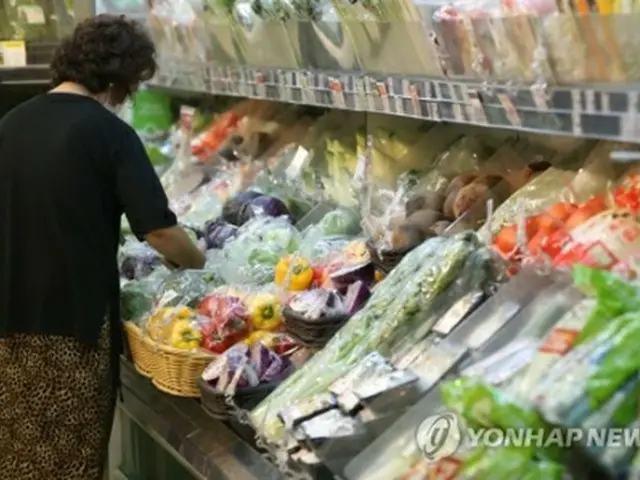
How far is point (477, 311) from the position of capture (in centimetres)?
159

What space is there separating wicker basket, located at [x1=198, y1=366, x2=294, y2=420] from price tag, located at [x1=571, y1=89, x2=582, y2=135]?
0.73 metres

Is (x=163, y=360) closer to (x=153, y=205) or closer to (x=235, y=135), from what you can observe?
(x=153, y=205)

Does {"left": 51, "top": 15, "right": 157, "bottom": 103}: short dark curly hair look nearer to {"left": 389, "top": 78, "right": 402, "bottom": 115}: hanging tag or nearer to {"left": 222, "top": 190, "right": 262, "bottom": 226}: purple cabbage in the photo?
{"left": 222, "top": 190, "right": 262, "bottom": 226}: purple cabbage

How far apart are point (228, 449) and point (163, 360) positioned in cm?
25

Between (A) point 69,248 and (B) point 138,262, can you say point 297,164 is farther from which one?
(A) point 69,248

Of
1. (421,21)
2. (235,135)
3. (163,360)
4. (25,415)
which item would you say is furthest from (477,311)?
(235,135)

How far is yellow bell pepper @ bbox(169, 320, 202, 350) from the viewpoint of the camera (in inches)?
79.6

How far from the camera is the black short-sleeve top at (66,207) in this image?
229cm

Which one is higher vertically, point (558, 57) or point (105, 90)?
point (558, 57)

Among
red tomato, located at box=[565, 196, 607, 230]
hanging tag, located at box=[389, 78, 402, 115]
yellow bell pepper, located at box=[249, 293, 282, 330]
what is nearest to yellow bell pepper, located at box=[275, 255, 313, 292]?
yellow bell pepper, located at box=[249, 293, 282, 330]

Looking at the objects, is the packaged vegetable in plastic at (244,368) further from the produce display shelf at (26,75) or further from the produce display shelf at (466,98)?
the produce display shelf at (26,75)

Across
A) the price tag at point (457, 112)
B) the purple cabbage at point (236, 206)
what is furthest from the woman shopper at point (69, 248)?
the price tag at point (457, 112)
